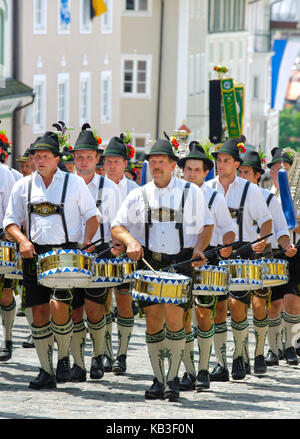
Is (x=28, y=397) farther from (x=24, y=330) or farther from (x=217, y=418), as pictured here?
(x=24, y=330)

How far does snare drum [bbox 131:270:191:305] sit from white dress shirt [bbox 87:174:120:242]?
2104 millimetres

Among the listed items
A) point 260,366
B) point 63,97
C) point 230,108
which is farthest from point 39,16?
point 260,366

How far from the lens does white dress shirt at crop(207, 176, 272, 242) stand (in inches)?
508

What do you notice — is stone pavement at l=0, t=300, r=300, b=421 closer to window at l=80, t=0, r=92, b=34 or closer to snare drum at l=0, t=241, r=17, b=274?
snare drum at l=0, t=241, r=17, b=274

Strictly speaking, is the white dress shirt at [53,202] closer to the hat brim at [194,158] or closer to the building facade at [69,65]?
the hat brim at [194,158]

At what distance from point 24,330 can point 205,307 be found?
458 centimetres

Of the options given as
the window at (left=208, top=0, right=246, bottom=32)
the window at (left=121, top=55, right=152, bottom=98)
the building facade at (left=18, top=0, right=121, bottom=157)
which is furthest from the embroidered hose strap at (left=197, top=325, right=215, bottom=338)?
the window at (left=208, top=0, right=246, bottom=32)

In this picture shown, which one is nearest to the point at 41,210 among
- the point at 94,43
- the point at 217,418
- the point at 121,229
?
the point at 121,229

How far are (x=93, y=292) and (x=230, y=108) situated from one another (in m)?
18.1

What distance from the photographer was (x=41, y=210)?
1159 centimetres

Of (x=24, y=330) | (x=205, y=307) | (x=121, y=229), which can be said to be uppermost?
(x=121, y=229)

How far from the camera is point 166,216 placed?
1134 cm

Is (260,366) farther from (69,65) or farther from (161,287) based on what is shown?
(69,65)

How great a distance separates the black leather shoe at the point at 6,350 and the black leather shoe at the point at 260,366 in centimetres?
230
